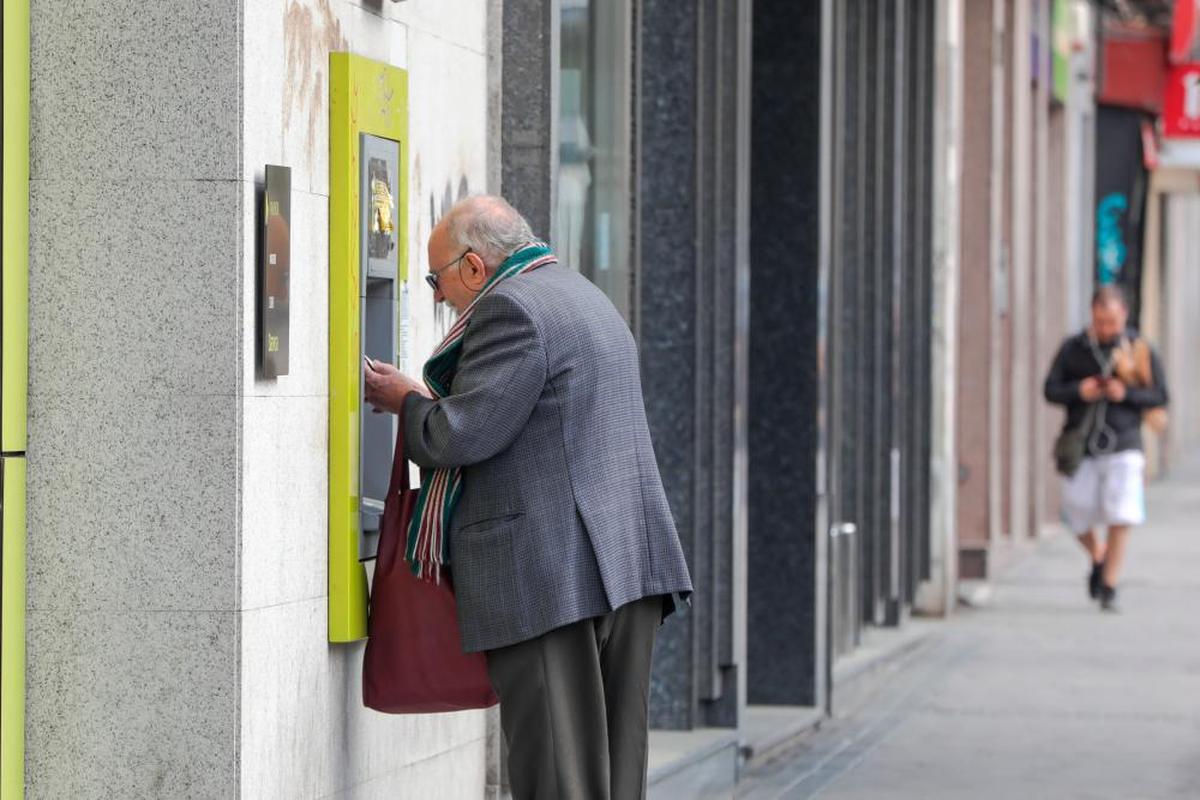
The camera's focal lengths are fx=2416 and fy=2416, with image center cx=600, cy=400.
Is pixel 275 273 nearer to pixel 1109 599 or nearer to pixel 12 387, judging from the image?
pixel 12 387

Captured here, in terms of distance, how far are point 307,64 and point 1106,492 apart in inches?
403

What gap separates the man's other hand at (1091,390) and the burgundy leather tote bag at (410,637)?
978 centimetres

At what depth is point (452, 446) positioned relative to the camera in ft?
16.7

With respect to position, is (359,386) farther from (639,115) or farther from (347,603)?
(639,115)

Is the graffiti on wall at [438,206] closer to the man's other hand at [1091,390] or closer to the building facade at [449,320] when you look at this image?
the building facade at [449,320]

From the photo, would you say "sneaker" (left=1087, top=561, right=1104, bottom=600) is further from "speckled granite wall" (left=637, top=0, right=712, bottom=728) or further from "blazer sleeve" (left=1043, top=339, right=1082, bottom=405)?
"speckled granite wall" (left=637, top=0, right=712, bottom=728)

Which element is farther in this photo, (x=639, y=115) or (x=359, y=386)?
(x=639, y=115)

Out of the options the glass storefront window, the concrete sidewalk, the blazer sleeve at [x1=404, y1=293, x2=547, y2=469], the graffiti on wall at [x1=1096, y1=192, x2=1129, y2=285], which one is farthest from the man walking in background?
the graffiti on wall at [x1=1096, y1=192, x2=1129, y2=285]

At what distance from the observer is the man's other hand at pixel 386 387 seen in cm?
539

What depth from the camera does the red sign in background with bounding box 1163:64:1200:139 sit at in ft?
85.8

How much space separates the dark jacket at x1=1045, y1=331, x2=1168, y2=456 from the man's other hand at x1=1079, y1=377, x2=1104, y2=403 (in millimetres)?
69

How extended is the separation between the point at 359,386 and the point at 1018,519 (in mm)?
14541

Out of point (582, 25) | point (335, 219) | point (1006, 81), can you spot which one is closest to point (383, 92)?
point (335, 219)

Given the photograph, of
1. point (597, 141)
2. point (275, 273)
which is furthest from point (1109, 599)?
point (275, 273)
